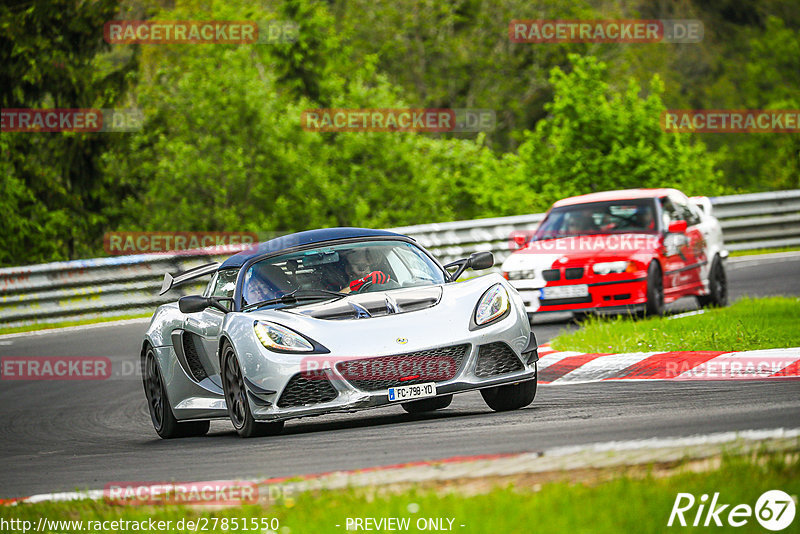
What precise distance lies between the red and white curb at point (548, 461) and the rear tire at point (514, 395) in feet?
9.66

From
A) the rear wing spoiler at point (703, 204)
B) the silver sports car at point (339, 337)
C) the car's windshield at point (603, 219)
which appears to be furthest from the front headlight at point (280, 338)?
the rear wing spoiler at point (703, 204)

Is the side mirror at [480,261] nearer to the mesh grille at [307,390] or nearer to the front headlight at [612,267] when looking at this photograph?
the mesh grille at [307,390]

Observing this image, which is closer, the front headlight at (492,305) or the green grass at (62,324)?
the front headlight at (492,305)

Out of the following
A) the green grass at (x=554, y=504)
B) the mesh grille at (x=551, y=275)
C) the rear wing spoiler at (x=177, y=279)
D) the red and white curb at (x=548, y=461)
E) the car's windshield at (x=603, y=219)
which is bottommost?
the mesh grille at (x=551, y=275)

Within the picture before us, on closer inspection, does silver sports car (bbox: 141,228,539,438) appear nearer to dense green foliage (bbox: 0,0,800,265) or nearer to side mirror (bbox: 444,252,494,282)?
side mirror (bbox: 444,252,494,282)

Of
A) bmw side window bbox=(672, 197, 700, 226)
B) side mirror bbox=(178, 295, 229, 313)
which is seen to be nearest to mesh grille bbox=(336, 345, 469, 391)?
side mirror bbox=(178, 295, 229, 313)

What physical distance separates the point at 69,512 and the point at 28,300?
14.3 meters

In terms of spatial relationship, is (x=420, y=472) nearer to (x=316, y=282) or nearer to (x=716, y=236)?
(x=316, y=282)

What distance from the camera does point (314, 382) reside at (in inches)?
332

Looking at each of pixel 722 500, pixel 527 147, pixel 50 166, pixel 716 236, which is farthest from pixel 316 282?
pixel 50 166

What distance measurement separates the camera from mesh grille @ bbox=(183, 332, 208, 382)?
9922 millimetres

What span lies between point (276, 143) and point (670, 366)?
30.1 m

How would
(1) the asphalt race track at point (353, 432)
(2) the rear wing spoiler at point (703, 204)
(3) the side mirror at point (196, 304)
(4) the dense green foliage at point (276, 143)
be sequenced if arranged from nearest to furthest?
(1) the asphalt race track at point (353, 432), (3) the side mirror at point (196, 304), (2) the rear wing spoiler at point (703, 204), (4) the dense green foliage at point (276, 143)

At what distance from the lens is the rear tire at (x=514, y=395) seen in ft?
29.9
